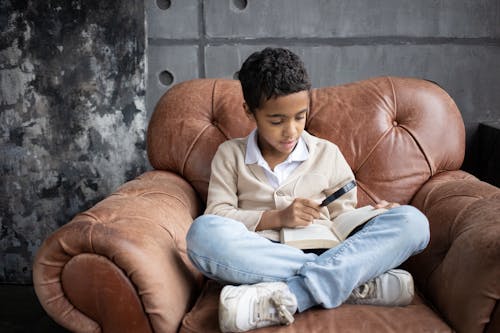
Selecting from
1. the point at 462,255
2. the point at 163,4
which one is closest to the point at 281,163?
the point at 462,255

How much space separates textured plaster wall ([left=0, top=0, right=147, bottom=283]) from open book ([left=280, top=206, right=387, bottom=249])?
1228 millimetres

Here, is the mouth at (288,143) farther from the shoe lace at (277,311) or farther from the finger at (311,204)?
the shoe lace at (277,311)

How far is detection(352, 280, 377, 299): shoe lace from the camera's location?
1412 mm

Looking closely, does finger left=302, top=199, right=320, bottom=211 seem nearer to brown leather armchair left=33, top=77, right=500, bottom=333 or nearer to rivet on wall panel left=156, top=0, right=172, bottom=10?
brown leather armchair left=33, top=77, right=500, bottom=333

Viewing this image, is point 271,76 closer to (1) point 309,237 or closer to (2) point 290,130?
(2) point 290,130

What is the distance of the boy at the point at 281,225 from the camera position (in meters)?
1.36

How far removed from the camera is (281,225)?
1626mm

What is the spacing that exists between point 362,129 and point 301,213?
20.6 inches

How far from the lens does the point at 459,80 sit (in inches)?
104

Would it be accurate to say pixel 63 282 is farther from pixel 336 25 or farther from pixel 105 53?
pixel 336 25

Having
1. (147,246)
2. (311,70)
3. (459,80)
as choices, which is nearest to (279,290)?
(147,246)

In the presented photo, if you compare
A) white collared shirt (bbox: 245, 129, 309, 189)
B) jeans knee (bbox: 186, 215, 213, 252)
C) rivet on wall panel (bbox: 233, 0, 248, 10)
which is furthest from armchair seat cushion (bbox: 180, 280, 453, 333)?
rivet on wall panel (bbox: 233, 0, 248, 10)

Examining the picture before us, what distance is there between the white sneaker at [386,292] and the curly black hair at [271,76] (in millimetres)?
571

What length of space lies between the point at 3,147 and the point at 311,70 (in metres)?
1.45
